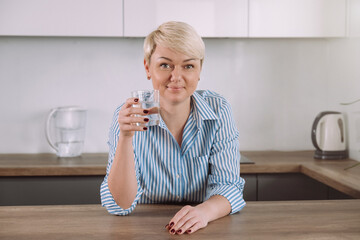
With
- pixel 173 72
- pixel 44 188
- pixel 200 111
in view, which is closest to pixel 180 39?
pixel 173 72

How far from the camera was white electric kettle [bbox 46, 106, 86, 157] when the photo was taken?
2795 millimetres

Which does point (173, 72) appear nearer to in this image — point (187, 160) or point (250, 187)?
point (187, 160)

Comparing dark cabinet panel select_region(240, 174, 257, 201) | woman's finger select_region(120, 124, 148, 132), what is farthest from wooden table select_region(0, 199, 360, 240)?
dark cabinet panel select_region(240, 174, 257, 201)

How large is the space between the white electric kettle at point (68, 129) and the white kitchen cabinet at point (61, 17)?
1.59ft

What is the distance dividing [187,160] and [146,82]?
133 cm

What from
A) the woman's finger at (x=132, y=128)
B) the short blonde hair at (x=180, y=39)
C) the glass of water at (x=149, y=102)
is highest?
the short blonde hair at (x=180, y=39)

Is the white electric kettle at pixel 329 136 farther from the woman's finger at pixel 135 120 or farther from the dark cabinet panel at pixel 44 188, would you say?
the woman's finger at pixel 135 120

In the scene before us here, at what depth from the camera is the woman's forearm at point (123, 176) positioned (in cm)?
148

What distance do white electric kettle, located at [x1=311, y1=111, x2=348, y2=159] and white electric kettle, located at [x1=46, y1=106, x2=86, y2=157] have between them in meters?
1.37

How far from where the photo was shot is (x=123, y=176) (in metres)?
1.51

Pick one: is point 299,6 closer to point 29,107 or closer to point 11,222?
point 29,107

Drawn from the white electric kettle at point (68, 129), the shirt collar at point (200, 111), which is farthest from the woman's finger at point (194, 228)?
the white electric kettle at point (68, 129)

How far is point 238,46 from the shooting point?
2.99 m

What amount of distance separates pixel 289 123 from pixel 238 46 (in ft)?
1.93
